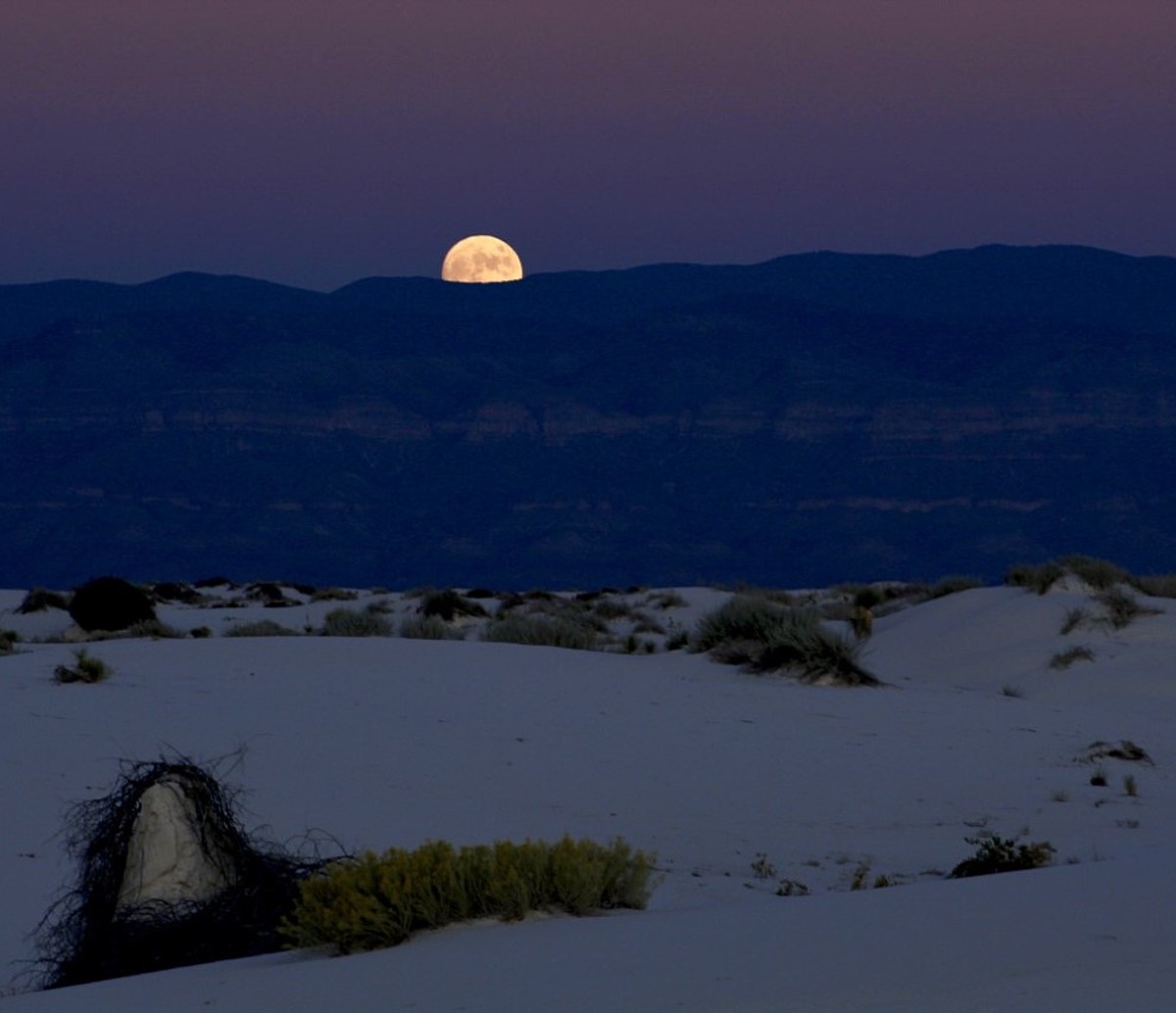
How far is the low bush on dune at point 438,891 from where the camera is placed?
22.4ft

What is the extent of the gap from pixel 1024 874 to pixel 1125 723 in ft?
34.7

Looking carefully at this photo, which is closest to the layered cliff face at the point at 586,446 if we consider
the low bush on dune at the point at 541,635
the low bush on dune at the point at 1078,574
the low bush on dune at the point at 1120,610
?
the low bush on dune at the point at 1078,574

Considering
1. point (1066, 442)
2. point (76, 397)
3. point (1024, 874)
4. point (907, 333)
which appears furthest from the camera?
point (907, 333)

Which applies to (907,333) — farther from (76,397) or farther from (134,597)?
(134,597)

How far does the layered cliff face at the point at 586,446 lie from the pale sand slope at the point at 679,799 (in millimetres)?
78594

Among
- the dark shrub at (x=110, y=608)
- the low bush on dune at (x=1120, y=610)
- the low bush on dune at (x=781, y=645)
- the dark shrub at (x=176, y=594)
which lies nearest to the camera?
the low bush on dune at (x=781, y=645)

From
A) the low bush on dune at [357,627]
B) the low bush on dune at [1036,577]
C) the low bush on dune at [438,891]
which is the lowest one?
the low bush on dune at [357,627]

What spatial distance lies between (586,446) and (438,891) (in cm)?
10843

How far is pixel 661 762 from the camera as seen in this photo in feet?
44.8

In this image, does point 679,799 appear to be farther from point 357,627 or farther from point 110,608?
point 110,608

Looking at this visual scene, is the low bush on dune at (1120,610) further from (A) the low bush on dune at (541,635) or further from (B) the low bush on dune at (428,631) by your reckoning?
(B) the low bush on dune at (428,631)

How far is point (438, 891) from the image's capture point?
695 cm

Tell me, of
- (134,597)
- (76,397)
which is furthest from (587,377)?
(134,597)

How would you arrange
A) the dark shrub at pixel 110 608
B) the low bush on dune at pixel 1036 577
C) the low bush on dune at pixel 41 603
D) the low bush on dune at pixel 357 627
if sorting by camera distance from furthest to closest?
the low bush on dune at pixel 41 603 < the dark shrub at pixel 110 608 < the low bush on dune at pixel 1036 577 < the low bush on dune at pixel 357 627
